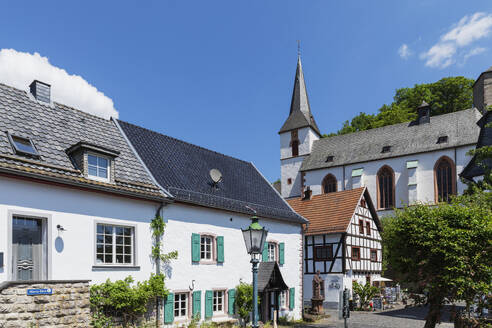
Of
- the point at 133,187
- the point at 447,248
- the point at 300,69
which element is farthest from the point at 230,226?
the point at 300,69

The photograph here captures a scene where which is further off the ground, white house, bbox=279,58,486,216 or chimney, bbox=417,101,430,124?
chimney, bbox=417,101,430,124

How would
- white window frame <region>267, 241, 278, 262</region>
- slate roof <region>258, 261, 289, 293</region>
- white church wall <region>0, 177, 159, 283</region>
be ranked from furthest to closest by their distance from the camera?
1. white window frame <region>267, 241, 278, 262</region>
2. slate roof <region>258, 261, 289, 293</region>
3. white church wall <region>0, 177, 159, 283</region>

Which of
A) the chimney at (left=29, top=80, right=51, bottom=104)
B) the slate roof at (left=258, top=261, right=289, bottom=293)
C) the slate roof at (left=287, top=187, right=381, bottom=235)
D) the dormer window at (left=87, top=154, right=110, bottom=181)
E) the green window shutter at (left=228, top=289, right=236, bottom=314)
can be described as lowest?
the green window shutter at (left=228, top=289, right=236, bottom=314)

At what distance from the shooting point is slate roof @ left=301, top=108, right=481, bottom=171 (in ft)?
132

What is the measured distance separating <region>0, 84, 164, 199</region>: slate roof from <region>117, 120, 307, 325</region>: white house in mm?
882

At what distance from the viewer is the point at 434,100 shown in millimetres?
52281

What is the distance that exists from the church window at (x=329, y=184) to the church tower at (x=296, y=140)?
266 cm

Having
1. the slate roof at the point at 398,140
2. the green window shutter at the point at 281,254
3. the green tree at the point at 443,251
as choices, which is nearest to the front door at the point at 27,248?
the green tree at the point at 443,251

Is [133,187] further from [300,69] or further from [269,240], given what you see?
[300,69]

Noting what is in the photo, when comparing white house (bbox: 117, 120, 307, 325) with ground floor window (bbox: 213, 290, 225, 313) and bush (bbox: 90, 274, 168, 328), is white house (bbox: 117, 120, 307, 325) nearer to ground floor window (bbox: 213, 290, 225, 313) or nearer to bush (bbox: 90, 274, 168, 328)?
ground floor window (bbox: 213, 290, 225, 313)

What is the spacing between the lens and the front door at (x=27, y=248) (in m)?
11.0

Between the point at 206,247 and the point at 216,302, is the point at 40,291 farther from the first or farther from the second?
the point at 216,302

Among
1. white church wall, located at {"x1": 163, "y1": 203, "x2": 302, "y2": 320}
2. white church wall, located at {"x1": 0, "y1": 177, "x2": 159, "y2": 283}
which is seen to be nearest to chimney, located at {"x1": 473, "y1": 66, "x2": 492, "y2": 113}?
white church wall, located at {"x1": 163, "y1": 203, "x2": 302, "y2": 320}

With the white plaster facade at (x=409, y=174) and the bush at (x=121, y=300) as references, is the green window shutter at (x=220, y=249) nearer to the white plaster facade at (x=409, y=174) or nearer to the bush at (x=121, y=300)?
the bush at (x=121, y=300)
